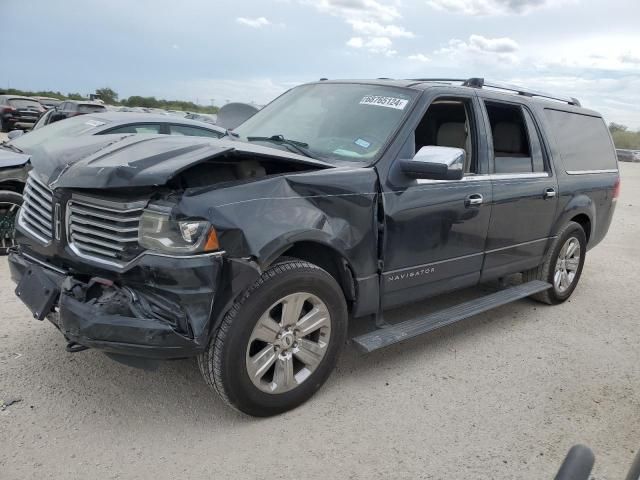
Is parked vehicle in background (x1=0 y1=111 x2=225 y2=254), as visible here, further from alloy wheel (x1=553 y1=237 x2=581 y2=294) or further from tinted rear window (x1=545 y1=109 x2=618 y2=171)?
alloy wheel (x1=553 y1=237 x2=581 y2=294)

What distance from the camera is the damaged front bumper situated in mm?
2658

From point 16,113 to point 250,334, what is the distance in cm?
2372

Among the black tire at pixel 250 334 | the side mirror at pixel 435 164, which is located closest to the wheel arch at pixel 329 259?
the black tire at pixel 250 334

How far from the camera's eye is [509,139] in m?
4.71

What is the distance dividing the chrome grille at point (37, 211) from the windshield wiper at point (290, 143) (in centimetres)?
149

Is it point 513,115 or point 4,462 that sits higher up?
point 513,115

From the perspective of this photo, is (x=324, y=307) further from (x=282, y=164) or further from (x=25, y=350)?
(x=25, y=350)

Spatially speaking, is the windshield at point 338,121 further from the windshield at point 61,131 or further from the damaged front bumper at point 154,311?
the windshield at point 61,131

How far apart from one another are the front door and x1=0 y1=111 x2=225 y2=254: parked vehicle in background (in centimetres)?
246

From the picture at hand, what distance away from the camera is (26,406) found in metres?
3.16

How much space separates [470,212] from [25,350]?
3.31 meters

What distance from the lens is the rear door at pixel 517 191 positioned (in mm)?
4410

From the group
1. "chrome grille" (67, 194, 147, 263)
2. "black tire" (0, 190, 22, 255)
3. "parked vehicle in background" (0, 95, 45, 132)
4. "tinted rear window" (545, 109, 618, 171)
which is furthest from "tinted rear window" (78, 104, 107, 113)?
"chrome grille" (67, 194, 147, 263)

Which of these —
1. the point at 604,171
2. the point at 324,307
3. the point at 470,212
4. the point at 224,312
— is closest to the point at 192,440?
the point at 224,312
